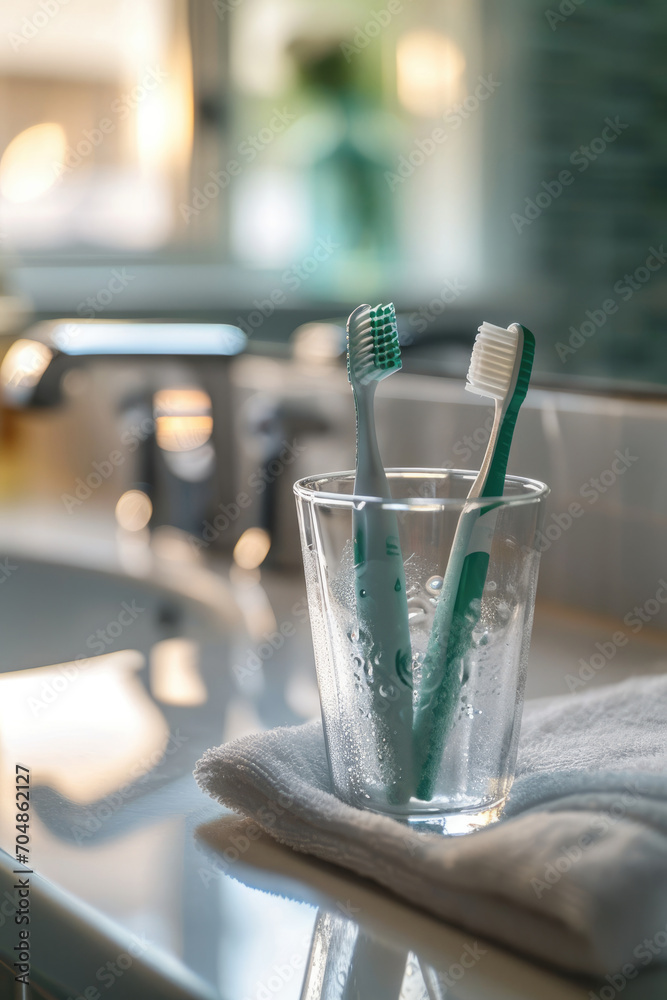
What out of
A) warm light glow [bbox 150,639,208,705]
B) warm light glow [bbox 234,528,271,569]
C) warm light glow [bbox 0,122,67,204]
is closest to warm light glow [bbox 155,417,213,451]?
warm light glow [bbox 234,528,271,569]

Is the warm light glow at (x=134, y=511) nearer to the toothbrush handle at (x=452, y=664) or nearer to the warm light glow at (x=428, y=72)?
the warm light glow at (x=428, y=72)

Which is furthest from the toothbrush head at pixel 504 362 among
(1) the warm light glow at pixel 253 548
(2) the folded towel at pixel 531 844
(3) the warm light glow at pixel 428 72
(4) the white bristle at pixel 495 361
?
(3) the warm light glow at pixel 428 72

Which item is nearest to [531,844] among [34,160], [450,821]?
[450,821]

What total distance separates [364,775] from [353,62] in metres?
0.94

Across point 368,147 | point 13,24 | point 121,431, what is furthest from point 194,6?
point 121,431

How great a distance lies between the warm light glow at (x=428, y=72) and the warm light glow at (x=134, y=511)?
478mm

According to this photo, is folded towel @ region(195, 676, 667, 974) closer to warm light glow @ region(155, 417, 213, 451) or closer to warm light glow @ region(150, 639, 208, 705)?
warm light glow @ region(150, 639, 208, 705)

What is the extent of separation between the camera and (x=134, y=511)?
981 mm

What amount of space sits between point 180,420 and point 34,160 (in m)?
0.58

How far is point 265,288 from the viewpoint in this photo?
120 cm

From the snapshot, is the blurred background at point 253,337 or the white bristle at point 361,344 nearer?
the white bristle at point 361,344

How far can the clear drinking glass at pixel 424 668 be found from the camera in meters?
0.33

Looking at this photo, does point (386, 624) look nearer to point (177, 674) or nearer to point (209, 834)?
point (209, 834)

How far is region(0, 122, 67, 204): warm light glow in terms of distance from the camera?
50.2 inches
